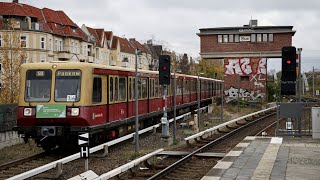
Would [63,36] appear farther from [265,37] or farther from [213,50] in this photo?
[265,37]

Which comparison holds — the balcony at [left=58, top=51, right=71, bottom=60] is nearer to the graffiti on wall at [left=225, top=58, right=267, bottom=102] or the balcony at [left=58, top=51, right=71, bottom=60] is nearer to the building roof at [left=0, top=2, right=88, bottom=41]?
the building roof at [left=0, top=2, right=88, bottom=41]

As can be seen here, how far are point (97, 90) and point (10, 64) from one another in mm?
13420

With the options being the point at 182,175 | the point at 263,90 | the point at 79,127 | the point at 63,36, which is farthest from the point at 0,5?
the point at 182,175

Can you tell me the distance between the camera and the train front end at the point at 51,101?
47.4 ft

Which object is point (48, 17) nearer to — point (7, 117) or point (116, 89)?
point (7, 117)

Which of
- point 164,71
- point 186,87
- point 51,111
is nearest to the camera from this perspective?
point 51,111

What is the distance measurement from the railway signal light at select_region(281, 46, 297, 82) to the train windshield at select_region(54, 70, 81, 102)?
7396 mm

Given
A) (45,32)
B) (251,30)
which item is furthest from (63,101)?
(45,32)

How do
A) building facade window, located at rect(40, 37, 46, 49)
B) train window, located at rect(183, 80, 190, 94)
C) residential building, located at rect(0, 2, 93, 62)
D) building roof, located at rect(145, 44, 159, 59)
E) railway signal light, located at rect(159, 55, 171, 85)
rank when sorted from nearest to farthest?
railway signal light, located at rect(159, 55, 171, 85), train window, located at rect(183, 80, 190, 94), residential building, located at rect(0, 2, 93, 62), building facade window, located at rect(40, 37, 46, 49), building roof, located at rect(145, 44, 159, 59)

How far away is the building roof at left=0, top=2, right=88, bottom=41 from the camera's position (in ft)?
184

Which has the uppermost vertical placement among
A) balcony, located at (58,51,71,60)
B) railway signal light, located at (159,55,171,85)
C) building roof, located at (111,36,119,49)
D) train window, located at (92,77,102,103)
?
building roof, located at (111,36,119,49)

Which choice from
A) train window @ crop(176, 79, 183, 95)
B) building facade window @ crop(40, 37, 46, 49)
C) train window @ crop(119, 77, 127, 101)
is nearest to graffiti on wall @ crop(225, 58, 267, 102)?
train window @ crop(176, 79, 183, 95)

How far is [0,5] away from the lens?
5634cm

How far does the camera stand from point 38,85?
1488 centimetres
